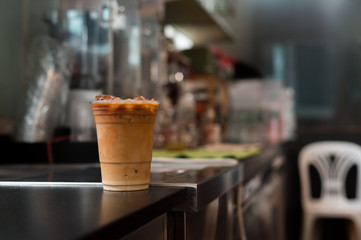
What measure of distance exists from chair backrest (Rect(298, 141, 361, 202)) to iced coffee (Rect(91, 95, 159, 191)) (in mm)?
2732

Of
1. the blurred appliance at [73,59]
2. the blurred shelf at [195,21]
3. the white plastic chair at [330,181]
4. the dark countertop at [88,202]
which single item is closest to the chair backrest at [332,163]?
the white plastic chair at [330,181]

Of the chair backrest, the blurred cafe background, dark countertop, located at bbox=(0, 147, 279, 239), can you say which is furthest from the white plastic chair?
dark countertop, located at bbox=(0, 147, 279, 239)

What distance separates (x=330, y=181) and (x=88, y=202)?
3.05m

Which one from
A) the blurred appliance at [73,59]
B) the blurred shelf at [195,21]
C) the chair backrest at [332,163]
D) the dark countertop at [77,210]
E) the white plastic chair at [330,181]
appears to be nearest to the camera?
the dark countertop at [77,210]

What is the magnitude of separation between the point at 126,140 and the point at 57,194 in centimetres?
15

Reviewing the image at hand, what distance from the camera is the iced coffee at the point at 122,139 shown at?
80 cm

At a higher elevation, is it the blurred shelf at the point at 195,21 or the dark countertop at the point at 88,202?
the blurred shelf at the point at 195,21

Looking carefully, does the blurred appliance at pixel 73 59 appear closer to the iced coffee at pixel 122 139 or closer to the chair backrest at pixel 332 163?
the iced coffee at pixel 122 139

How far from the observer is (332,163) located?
356 cm

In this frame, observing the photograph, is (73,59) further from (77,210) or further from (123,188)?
(77,210)

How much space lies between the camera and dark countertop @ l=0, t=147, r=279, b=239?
0.52 meters

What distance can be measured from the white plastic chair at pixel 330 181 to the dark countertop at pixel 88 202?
2.27m

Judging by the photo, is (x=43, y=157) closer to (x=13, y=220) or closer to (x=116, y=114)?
(x=116, y=114)

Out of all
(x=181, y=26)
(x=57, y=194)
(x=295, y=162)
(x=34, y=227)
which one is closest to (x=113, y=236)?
(x=34, y=227)
